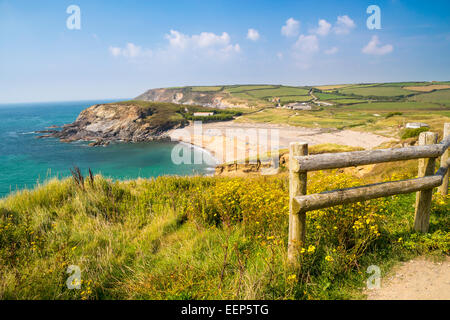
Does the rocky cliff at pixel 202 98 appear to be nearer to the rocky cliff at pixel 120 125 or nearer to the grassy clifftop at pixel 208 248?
the rocky cliff at pixel 120 125

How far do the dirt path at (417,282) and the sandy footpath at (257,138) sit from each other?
3444cm

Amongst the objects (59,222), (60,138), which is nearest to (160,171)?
(59,222)

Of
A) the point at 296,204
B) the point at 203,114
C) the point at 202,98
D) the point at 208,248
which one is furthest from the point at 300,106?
the point at 296,204

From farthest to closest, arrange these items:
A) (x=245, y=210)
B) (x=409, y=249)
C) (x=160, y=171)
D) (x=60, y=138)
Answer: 1. (x=60, y=138)
2. (x=160, y=171)
3. (x=245, y=210)
4. (x=409, y=249)

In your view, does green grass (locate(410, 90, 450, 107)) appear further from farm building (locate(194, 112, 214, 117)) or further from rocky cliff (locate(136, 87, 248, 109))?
farm building (locate(194, 112, 214, 117))

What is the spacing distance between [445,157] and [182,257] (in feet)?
18.7


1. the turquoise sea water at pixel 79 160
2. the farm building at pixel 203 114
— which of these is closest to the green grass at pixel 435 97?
the farm building at pixel 203 114

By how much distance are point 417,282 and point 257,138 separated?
51.2 meters

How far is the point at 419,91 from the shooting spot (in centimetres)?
11706

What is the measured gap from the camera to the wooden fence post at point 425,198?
169 inches

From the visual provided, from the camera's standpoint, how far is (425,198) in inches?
170

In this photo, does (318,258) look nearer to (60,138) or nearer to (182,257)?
(182,257)

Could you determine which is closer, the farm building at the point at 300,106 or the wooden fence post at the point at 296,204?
the wooden fence post at the point at 296,204
